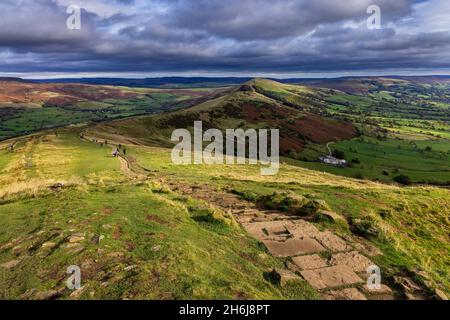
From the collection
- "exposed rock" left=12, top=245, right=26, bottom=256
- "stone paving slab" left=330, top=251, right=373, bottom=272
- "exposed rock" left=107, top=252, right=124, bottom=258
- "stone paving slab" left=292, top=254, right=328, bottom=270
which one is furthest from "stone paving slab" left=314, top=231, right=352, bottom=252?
"exposed rock" left=12, top=245, right=26, bottom=256

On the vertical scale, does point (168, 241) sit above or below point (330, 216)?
above

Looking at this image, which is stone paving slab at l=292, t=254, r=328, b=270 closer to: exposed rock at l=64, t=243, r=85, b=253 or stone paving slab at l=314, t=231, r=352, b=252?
stone paving slab at l=314, t=231, r=352, b=252

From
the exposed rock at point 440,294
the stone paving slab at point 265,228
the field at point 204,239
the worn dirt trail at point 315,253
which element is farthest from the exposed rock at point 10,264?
the exposed rock at point 440,294

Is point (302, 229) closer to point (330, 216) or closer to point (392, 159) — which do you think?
point (330, 216)

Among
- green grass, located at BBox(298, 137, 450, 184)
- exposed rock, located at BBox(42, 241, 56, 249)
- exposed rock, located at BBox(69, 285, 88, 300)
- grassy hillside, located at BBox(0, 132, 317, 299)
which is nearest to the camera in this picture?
exposed rock, located at BBox(69, 285, 88, 300)

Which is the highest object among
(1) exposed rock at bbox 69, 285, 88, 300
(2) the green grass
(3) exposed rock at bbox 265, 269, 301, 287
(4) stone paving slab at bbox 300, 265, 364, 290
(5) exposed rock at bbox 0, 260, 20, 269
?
(1) exposed rock at bbox 69, 285, 88, 300

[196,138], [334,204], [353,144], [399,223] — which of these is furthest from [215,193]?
[353,144]

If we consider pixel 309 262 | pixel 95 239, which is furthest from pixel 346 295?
pixel 95 239
